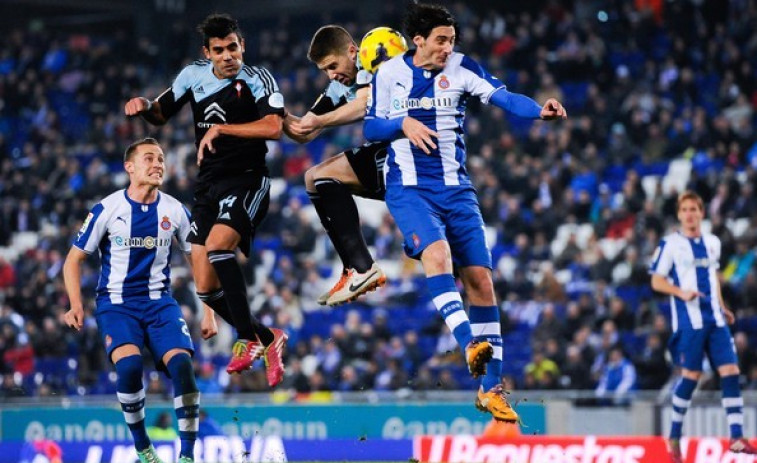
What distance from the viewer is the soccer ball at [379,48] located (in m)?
10.1

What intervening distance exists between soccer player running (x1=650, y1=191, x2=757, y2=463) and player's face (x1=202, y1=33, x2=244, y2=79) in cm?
542

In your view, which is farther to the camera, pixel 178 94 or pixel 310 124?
pixel 178 94

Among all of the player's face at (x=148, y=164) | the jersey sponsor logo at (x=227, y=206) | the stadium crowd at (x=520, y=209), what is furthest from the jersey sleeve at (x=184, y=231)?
the stadium crowd at (x=520, y=209)

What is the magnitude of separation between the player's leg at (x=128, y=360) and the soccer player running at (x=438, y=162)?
95.6 inches

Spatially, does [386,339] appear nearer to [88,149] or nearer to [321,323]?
[321,323]

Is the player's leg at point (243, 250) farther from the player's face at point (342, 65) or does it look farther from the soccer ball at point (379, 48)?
the soccer ball at point (379, 48)

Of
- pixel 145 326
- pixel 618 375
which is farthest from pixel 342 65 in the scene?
pixel 618 375

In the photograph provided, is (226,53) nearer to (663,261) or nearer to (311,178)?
(311,178)

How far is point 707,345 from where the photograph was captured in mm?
13688

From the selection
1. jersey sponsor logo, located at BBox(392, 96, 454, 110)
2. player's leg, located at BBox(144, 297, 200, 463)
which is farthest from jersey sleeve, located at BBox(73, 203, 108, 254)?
jersey sponsor logo, located at BBox(392, 96, 454, 110)

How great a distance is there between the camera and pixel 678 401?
44.7ft

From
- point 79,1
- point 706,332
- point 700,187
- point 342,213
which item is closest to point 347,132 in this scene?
point 700,187

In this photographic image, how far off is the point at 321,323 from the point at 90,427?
473 cm

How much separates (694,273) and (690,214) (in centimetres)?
62
